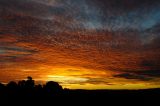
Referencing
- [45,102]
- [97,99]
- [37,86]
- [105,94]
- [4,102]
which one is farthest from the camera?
[37,86]

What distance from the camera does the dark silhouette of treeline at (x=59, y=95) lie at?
9075cm

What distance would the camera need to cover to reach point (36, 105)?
3273 inches

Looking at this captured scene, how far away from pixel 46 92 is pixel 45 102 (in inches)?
814

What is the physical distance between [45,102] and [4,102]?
1250 centimetres

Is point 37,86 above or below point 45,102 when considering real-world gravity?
above

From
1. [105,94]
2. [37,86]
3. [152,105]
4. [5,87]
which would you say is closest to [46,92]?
[37,86]

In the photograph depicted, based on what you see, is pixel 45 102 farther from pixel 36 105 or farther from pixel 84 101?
pixel 84 101

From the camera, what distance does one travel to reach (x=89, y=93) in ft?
354

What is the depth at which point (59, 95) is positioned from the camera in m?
104

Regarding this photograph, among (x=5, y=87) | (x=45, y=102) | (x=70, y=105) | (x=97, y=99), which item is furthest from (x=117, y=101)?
(x=5, y=87)

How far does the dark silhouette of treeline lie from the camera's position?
90.8 m

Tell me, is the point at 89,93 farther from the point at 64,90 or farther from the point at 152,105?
the point at 152,105

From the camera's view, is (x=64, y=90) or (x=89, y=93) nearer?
(x=89, y=93)

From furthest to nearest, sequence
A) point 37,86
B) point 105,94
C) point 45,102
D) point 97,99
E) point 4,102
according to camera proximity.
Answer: point 37,86 → point 105,94 → point 97,99 → point 45,102 → point 4,102
